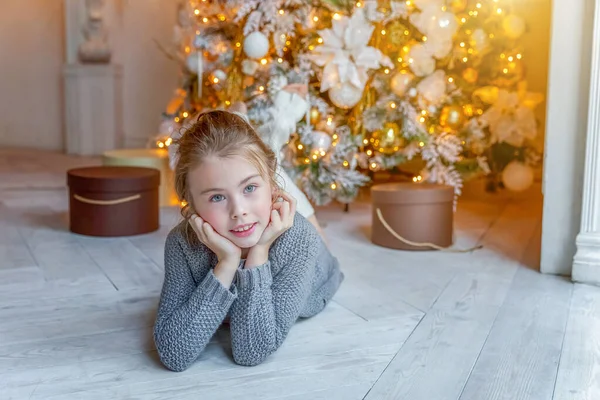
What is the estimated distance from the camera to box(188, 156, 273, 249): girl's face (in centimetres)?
151

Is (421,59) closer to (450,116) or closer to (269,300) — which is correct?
(450,116)

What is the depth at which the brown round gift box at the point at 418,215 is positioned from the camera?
8.95ft

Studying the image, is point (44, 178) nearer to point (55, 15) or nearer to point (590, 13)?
point (55, 15)

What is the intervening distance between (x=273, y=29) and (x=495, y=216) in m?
1.38

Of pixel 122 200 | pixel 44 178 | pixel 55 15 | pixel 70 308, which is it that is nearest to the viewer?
pixel 70 308

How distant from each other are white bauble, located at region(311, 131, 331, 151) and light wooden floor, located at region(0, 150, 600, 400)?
1.44ft

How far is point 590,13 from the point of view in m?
2.20

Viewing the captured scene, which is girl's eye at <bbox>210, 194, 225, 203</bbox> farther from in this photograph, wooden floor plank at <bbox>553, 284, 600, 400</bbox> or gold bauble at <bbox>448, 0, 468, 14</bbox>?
gold bauble at <bbox>448, 0, 468, 14</bbox>

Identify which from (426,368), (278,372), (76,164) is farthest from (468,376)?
(76,164)

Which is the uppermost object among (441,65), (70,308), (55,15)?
(55,15)

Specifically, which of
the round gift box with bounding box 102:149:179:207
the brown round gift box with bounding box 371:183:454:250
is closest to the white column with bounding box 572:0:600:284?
the brown round gift box with bounding box 371:183:454:250

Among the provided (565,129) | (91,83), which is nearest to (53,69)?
(91,83)

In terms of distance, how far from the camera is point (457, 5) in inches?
121

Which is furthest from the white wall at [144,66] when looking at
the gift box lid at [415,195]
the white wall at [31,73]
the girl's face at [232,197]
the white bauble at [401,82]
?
the girl's face at [232,197]
